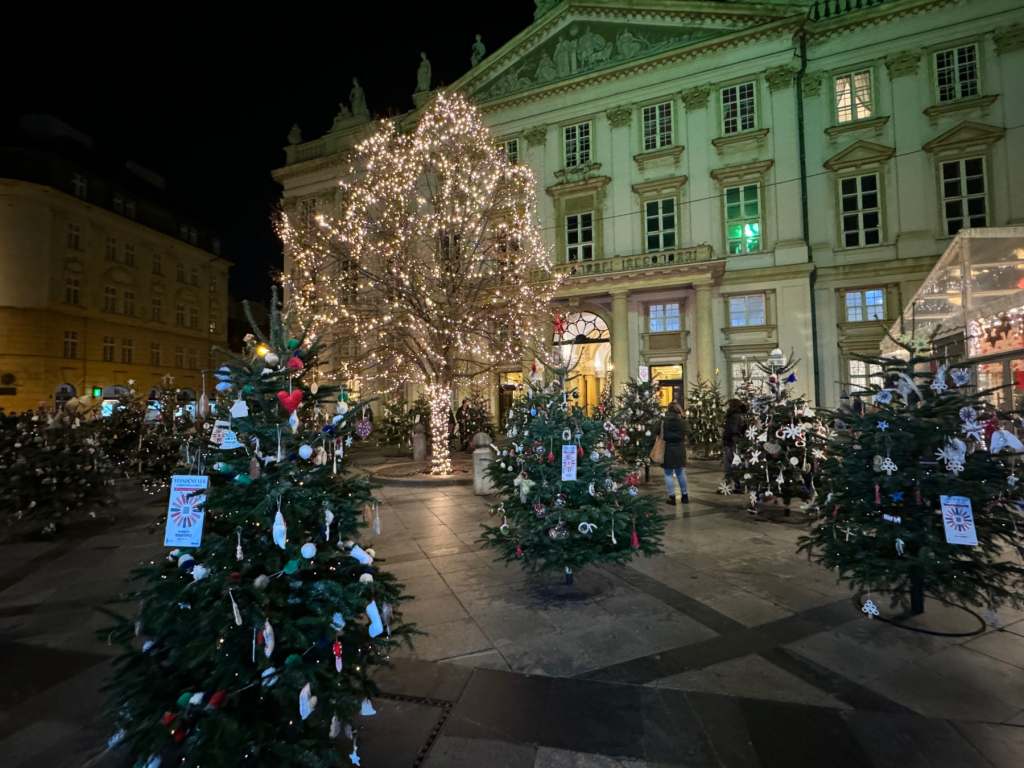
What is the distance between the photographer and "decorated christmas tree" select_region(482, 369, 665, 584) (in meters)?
5.29

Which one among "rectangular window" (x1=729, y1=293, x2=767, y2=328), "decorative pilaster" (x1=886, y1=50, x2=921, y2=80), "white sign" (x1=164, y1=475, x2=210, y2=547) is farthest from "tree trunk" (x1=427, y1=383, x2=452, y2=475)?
"decorative pilaster" (x1=886, y1=50, x2=921, y2=80)

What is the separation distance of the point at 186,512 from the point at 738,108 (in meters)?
27.1

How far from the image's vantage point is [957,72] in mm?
19875

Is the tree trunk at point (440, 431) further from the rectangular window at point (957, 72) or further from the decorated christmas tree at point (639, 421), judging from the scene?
the rectangular window at point (957, 72)

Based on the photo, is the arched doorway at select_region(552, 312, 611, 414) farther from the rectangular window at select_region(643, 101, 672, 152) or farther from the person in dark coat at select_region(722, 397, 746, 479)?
the person in dark coat at select_region(722, 397, 746, 479)

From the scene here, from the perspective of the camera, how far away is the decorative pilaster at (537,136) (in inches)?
1036

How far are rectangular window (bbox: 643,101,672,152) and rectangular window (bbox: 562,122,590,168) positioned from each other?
287 centimetres

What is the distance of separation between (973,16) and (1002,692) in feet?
88.3

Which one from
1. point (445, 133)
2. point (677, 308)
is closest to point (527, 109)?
point (677, 308)

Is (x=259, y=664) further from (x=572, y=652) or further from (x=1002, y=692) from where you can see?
(x=1002, y=692)

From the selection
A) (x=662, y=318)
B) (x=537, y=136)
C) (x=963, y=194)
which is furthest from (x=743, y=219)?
(x=537, y=136)

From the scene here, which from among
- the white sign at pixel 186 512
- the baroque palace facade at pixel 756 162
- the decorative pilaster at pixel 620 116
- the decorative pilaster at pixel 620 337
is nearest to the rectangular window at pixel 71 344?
the baroque palace facade at pixel 756 162

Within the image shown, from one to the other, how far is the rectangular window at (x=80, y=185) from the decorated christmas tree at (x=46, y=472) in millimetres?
32438

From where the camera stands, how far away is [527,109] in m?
26.7
